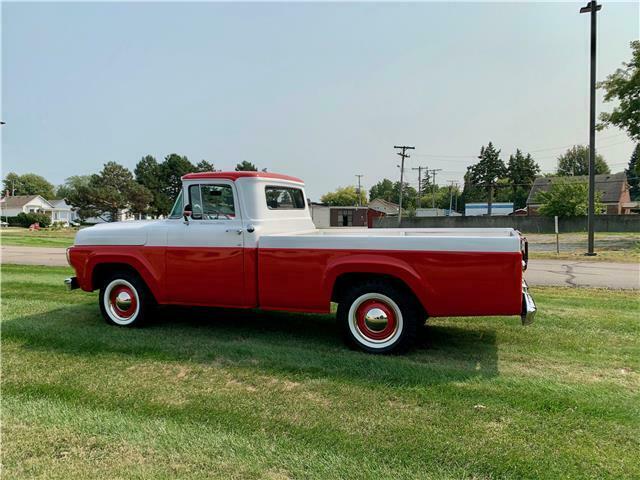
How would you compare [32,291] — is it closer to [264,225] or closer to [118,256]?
[118,256]

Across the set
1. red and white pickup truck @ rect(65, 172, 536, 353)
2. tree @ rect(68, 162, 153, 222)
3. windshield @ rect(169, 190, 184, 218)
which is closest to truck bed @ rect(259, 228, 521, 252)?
red and white pickup truck @ rect(65, 172, 536, 353)

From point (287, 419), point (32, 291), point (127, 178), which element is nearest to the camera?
point (287, 419)

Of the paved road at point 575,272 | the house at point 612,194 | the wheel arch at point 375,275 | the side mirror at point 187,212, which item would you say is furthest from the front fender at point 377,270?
the house at point 612,194

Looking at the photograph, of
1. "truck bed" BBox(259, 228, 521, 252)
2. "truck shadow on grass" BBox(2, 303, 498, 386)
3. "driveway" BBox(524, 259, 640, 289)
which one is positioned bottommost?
"driveway" BBox(524, 259, 640, 289)

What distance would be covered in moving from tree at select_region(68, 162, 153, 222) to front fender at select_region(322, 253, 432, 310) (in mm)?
59118

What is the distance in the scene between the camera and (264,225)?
5477mm

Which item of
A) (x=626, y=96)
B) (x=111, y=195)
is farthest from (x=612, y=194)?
(x=111, y=195)

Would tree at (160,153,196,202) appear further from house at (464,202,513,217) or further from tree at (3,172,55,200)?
tree at (3,172,55,200)

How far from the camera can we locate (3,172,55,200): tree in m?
110

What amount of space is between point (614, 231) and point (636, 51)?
74.9 feet

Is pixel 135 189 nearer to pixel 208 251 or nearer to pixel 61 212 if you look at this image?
pixel 61 212

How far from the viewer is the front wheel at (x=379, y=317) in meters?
4.66

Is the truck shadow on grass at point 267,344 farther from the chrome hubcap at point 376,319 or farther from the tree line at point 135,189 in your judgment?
the tree line at point 135,189

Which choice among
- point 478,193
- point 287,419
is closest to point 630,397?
point 287,419
